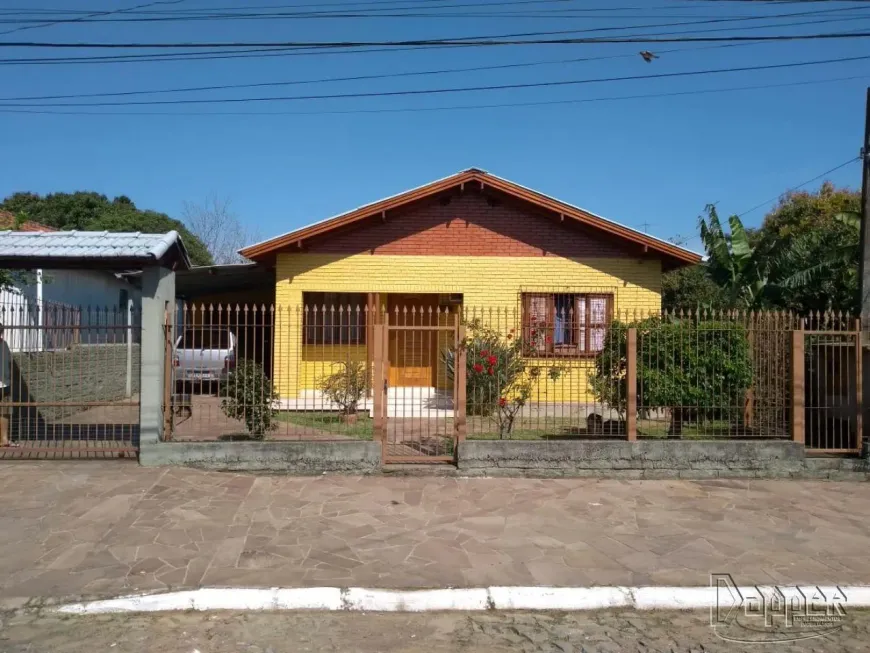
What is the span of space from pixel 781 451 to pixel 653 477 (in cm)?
169

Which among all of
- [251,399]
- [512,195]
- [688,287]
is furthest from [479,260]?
[688,287]

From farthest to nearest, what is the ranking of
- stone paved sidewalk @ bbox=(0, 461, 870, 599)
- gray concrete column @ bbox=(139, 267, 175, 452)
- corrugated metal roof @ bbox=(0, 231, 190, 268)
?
gray concrete column @ bbox=(139, 267, 175, 452) < corrugated metal roof @ bbox=(0, 231, 190, 268) < stone paved sidewalk @ bbox=(0, 461, 870, 599)

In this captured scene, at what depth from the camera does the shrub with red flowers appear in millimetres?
8938

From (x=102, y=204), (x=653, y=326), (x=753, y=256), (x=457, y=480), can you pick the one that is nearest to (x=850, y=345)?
(x=653, y=326)

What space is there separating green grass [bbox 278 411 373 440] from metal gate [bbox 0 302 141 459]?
2401mm

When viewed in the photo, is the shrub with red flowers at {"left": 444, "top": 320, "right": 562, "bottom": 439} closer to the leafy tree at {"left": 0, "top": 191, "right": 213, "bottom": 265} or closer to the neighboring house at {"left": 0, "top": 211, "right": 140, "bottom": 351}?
→ the neighboring house at {"left": 0, "top": 211, "right": 140, "bottom": 351}

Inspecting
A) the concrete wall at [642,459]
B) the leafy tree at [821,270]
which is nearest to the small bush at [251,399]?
the concrete wall at [642,459]

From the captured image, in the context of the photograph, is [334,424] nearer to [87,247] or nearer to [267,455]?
[267,455]

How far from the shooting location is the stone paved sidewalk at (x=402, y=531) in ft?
17.5

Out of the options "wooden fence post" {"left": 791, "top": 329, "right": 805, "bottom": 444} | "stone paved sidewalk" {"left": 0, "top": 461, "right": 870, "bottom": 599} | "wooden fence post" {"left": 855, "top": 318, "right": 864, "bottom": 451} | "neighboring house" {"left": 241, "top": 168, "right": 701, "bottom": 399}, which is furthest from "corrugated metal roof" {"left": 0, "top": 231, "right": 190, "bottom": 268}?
"wooden fence post" {"left": 855, "top": 318, "right": 864, "bottom": 451}

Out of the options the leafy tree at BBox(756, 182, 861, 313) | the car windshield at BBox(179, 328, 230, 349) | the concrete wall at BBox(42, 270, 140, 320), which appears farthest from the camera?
the concrete wall at BBox(42, 270, 140, 320)

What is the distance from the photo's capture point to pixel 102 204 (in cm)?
3684

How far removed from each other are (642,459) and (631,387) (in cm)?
93

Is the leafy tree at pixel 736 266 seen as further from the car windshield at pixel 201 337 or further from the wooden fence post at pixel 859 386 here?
the car windshield at pixel 201 337
